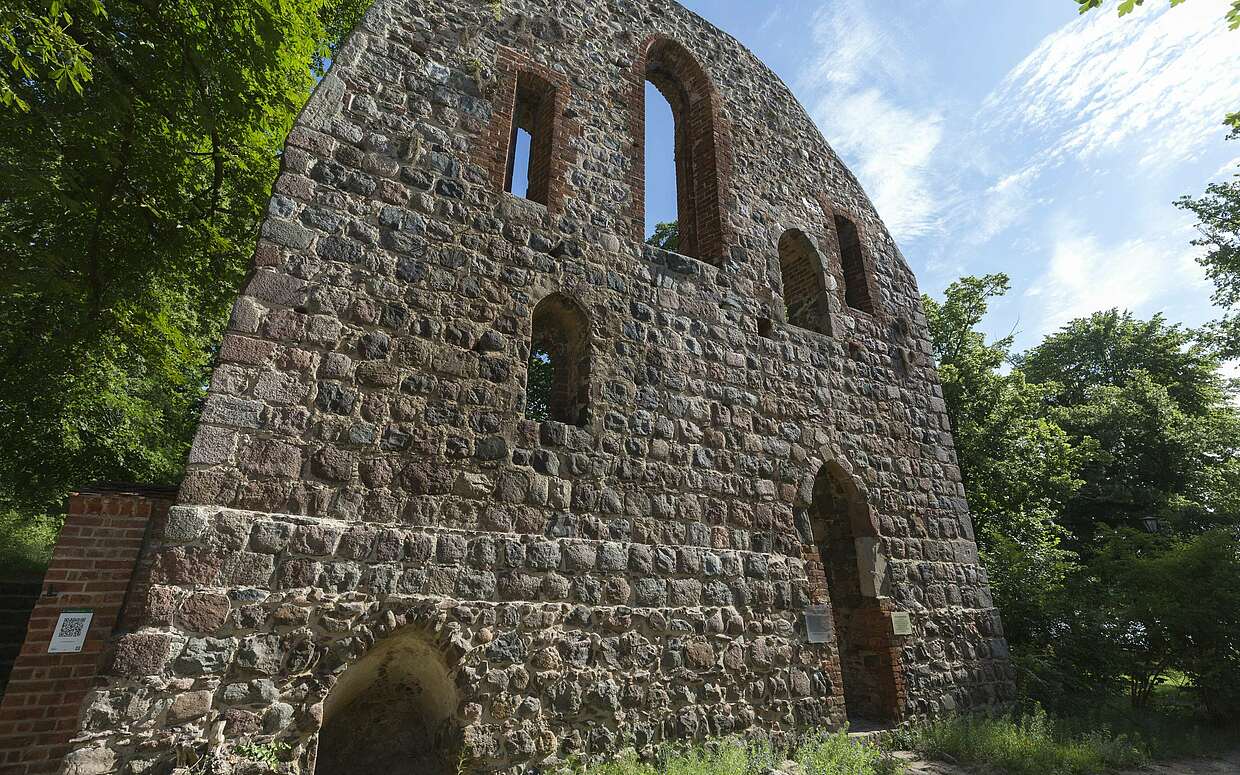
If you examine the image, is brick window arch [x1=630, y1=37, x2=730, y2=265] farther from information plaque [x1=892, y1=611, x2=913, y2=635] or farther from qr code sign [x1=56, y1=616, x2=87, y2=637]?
qr code sign [x1=56, y1=616, x2=87, y2=637]

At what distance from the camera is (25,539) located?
1706 cm

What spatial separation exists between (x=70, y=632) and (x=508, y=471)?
10.4 feet

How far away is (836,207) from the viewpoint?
916 centimetres

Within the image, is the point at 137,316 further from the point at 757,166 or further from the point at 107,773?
the point at 757,166

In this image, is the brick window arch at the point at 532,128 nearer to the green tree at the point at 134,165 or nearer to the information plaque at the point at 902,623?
the green tree at the point at 134,165

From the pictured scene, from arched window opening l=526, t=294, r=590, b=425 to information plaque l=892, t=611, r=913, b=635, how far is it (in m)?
4.45

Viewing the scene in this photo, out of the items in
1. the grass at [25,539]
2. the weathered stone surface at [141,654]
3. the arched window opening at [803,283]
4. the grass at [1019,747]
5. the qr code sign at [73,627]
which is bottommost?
the grass at [1019,747]

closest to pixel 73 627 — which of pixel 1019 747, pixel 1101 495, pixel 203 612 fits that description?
pixel 203 612

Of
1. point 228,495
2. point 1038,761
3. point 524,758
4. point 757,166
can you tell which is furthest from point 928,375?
point 228,495

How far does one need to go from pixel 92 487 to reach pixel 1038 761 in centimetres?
867

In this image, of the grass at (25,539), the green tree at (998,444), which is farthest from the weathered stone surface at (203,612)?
the grass at (25,539)

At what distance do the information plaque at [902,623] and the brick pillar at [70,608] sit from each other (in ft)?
23.3

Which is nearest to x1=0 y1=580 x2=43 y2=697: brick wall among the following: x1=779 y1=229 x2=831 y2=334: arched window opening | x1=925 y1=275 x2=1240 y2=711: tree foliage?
x1=779 y1=229 x2=831 y2=334: arched window opening

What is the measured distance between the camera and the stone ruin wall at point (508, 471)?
3.78 m
